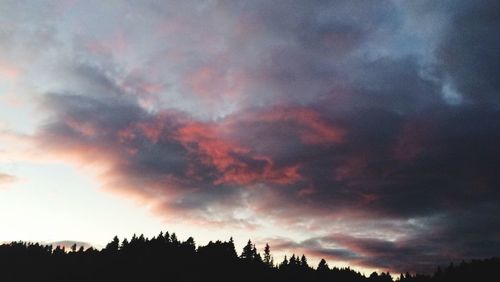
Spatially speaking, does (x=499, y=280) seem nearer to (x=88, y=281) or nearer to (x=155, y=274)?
(x=155, y=274)

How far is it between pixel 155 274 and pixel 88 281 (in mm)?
31184

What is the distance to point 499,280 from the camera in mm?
199875

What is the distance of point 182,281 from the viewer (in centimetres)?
19375

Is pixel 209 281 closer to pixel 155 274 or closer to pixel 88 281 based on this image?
pixel 155 274

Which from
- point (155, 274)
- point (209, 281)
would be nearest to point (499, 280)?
point (209, 281)

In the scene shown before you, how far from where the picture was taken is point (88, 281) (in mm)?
198500

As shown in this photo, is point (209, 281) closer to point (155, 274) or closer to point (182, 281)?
point (182, 281)

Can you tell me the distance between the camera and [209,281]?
639ft

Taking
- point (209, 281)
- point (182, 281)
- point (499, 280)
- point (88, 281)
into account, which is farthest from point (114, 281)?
point (499, 280)

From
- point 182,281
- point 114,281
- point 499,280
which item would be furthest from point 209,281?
point 499,280

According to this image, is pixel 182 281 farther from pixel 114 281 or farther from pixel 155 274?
pixel 114 281

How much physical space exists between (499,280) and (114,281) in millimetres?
178189

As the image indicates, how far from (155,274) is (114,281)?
18.3m

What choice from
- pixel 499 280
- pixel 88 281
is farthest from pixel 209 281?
pixel 499 280
